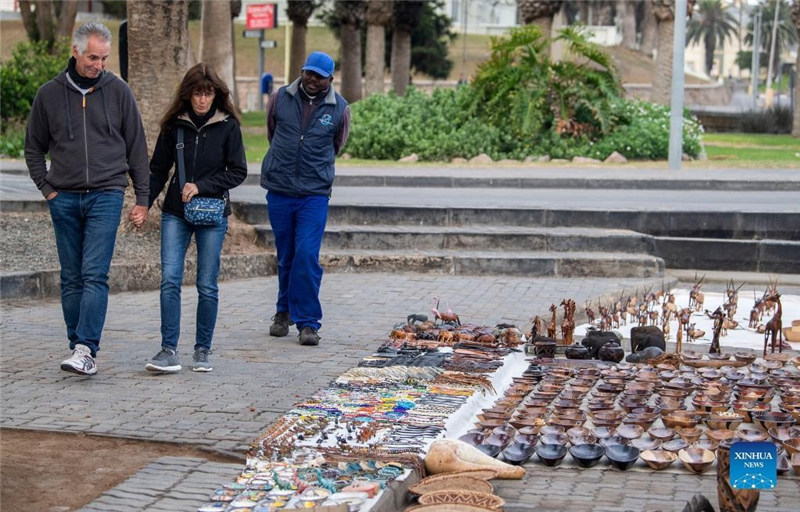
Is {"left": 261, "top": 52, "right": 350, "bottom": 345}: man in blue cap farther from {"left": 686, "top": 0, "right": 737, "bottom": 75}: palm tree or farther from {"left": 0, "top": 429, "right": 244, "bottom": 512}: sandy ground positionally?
{"left": 686, "top": 0, "right": 737, "bottom": 75}: palm tree

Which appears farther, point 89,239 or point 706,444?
point 89,239

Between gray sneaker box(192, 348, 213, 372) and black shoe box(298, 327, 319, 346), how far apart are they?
97 cm

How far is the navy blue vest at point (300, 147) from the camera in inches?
334

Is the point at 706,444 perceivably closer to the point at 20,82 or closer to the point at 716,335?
the point at 716,335

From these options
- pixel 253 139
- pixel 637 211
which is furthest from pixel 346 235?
pixel 253 139

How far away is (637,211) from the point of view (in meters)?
→ 13.9

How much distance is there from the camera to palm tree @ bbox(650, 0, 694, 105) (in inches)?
1190

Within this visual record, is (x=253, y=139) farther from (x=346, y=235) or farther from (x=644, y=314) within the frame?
(x=644, y=314)

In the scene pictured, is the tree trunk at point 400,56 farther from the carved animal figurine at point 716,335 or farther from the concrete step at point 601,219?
the carved animal figurine at point 716,335

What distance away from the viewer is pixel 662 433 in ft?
20.6

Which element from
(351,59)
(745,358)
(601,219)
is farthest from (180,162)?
(351,59)

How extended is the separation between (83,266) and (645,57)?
6650 cm

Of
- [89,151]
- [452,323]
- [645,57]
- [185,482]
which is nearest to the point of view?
[185,482]

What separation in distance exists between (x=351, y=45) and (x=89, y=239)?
29786 millimetres
